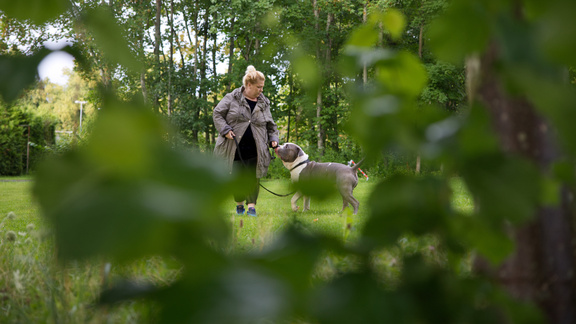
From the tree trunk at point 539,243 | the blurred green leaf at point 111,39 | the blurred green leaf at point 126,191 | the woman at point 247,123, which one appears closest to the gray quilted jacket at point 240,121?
the woman at point 247,123

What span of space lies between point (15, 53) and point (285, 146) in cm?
647

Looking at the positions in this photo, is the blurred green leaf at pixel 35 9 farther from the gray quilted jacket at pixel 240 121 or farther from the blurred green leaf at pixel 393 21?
the gray quilted jacket at pixel 240 121

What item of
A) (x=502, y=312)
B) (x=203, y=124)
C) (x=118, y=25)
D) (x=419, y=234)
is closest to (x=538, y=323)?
(x=502, y=312)

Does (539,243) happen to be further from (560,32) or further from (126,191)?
(126,191)

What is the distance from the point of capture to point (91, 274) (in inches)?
65.9

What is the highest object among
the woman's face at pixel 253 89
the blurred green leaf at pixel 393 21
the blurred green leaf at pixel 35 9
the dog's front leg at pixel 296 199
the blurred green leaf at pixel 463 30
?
the woman's face at pixel 253 89

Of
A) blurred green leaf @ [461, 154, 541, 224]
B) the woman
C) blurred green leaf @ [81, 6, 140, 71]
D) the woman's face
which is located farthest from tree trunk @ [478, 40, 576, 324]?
the woman's face

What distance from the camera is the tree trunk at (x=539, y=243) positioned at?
26.9 inches

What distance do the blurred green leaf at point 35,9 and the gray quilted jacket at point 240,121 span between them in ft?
18.4

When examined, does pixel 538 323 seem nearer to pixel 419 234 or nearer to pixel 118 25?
pixel 419 234

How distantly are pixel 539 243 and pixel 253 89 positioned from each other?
216 inches

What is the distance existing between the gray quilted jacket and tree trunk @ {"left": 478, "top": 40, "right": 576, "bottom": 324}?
5.27 m

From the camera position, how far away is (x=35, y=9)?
0.35 meters

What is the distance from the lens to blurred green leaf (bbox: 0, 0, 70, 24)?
340mm
